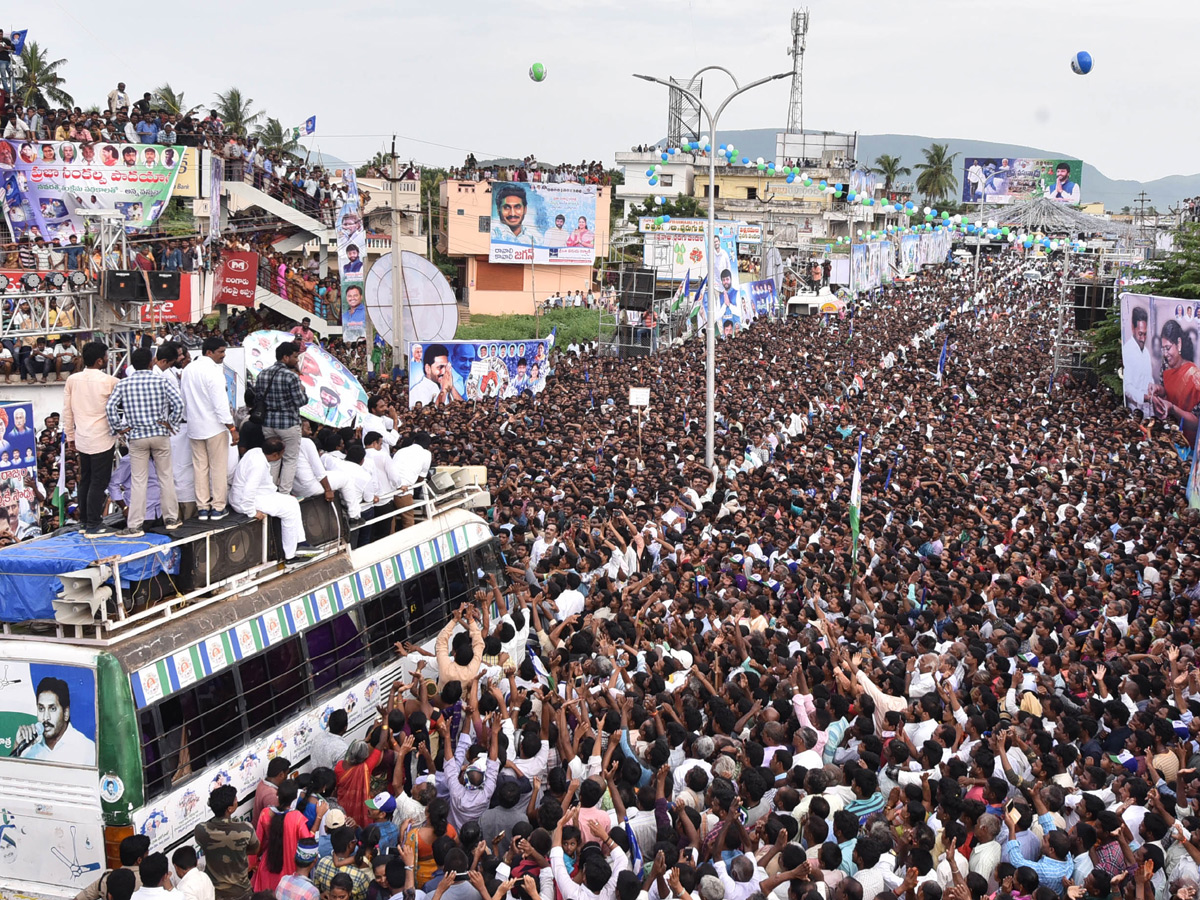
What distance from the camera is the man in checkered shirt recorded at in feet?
23.0

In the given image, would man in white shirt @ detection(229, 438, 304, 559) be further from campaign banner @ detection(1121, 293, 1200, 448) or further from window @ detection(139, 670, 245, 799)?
campaign banner @ detection(1121, 293, 1200, 448)

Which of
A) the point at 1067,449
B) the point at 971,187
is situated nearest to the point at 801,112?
the point at 971,187

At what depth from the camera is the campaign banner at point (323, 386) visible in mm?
10453

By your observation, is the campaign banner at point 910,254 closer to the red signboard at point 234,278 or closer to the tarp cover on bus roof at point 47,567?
the red signboard at point 234,278

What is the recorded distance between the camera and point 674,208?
68.8 m

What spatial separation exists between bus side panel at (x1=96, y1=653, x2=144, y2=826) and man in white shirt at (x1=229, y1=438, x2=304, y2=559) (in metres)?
1.76

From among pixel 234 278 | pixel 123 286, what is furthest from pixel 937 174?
pixel 123 286

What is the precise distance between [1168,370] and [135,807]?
64.5 feet

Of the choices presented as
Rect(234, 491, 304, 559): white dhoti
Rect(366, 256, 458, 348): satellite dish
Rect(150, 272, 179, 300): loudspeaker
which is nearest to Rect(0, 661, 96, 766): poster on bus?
Rect(234, 491, 304, 559): white dhoti

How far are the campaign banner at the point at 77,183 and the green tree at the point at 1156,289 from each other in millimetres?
21415

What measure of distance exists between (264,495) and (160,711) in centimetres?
176

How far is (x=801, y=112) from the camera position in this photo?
97.7m

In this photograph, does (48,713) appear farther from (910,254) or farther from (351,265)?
(910,254)

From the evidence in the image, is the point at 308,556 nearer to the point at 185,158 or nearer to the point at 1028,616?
the point at 1028,616
